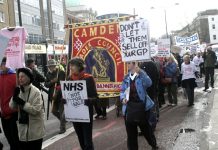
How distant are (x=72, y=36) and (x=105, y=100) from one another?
1.83 metres

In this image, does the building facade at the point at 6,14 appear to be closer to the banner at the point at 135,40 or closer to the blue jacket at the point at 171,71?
the blue jacket at the point at 171,71

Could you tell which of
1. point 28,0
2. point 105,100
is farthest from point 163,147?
point 28,0

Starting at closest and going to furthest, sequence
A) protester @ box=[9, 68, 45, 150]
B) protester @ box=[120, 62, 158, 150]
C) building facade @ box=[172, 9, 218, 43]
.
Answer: protester @ box=[9, 68, 45, 150], protester @ box=[120, 62, 158, 150], building facade @ box=[172, 9, 218, 43]

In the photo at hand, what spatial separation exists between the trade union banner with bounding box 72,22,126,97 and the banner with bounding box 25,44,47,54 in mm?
34057

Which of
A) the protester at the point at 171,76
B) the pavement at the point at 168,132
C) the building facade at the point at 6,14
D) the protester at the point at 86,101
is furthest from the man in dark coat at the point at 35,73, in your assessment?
the building facade at the point at 6,14

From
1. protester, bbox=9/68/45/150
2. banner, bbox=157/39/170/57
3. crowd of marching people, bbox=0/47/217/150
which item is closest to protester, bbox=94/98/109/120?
crowd of marching people, bbox=0/47/217/150

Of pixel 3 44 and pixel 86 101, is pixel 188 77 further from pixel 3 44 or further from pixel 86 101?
pixel 3 44

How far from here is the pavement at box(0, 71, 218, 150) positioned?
25.4 ft

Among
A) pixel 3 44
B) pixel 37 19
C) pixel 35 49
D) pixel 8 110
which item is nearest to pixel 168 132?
pixel 8 110

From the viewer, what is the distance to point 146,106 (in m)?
6.66

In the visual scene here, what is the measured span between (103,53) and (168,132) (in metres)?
2.79

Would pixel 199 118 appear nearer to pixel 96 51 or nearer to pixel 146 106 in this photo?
pixel 96 51

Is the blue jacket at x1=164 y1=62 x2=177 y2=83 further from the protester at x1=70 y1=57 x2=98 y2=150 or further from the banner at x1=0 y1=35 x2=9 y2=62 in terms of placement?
the banner at x1=0 y1=35 x2=9 y2=62

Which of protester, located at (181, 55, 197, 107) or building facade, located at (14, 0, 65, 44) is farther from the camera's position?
building facade, located at (14, 0, 65, 44)
